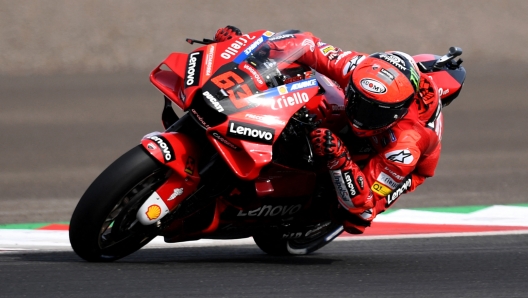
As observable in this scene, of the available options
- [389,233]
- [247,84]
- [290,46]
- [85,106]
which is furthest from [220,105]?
[85,106]

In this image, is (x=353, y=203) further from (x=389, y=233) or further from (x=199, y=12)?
(x=199, y=12)

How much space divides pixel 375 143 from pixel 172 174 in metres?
1.18

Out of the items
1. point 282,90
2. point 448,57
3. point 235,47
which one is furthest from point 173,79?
point 448,57

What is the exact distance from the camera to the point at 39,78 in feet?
34.6

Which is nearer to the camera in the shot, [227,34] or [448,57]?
[227,34]

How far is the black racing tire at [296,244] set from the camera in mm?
5570

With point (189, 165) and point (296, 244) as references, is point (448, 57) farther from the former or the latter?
point (189, 165)

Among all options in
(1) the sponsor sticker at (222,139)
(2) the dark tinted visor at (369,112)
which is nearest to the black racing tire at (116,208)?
(1) the sponsor sticker at (222,139)

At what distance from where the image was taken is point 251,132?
4250 millimetres

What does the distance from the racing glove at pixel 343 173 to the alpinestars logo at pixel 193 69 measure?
2.12ft

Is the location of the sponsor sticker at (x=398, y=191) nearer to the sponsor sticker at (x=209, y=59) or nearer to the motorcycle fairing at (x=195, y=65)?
the motorcycle fairing at (x=195, y=65)

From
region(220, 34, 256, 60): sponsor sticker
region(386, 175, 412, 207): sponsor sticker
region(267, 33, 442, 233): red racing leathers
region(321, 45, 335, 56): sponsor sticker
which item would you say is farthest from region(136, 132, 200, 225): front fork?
region(386, 175, 412, 207): sponsor sticker

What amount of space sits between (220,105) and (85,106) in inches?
219

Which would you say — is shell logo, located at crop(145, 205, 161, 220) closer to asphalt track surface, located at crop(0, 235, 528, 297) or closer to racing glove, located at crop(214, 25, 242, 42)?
asphalt track surface, located at crop(0, 235, 528, 297)
